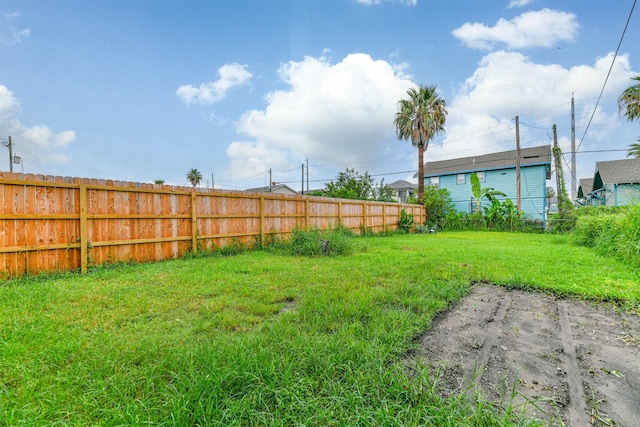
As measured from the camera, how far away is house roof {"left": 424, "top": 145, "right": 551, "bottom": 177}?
18366 mm

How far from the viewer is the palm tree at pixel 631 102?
1390 cm

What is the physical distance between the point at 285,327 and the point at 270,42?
404 inches

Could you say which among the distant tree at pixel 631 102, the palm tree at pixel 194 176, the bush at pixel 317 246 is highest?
the palm tree at pixel 194 176

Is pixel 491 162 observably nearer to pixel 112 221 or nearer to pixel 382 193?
pixel 382 193

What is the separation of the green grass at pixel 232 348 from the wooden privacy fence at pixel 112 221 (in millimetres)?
584

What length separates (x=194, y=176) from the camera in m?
42.6

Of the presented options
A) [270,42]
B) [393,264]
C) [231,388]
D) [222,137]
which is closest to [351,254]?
[393,264]

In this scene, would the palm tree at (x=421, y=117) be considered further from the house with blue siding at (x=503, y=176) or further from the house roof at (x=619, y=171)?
the house roof at (x=619, y=171)

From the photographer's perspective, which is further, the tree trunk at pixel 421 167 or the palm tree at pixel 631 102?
the tree trunk at pixel 421 167

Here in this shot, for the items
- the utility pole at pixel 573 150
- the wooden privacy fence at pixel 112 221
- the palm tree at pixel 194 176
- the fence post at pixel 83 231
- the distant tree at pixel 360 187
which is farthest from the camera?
the palm tree at pixel 194 176

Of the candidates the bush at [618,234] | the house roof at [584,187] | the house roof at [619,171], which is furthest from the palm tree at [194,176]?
the house roof at [584,187]

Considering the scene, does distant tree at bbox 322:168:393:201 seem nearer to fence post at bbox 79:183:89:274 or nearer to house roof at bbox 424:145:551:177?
house roof at bbox 424:145:551:177

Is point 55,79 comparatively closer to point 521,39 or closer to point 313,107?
point 313,107

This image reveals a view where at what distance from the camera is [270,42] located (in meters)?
9.62
